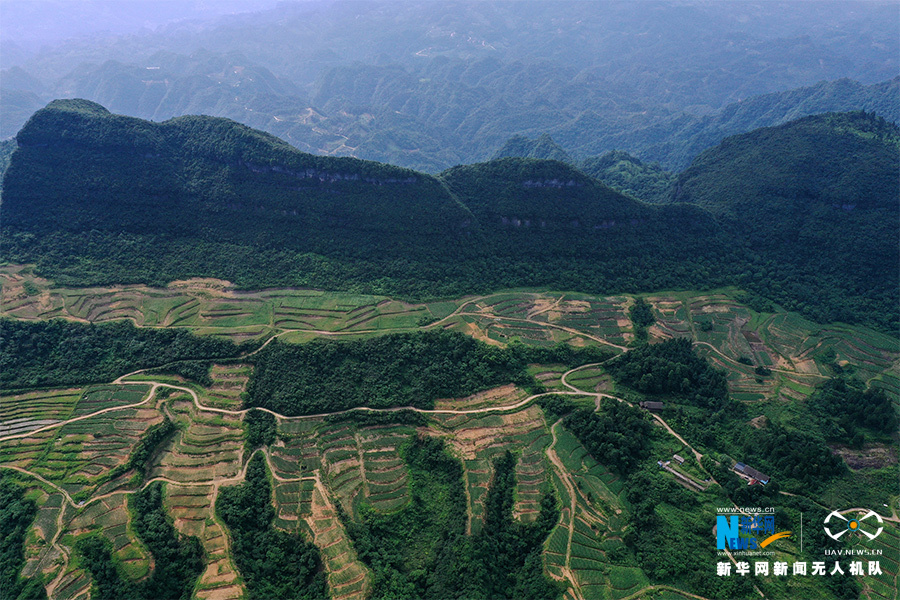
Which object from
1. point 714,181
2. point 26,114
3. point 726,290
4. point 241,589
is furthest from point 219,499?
point 26,114

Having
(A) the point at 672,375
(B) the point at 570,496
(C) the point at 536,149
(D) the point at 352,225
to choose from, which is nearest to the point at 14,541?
(B) the point at 570,496

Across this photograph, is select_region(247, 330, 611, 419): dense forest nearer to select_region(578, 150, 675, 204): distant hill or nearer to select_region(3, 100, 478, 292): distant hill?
select_region(3, 100, 478, 292): distant hill

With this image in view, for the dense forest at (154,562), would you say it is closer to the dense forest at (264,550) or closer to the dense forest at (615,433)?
the dense forest at (264,550)

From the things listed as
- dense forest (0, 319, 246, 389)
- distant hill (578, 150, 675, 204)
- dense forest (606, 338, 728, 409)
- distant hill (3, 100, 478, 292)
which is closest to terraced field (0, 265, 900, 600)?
dense forest (0, 319, 246, 389)

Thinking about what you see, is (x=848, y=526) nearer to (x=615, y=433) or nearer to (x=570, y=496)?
(x=615, y=433)

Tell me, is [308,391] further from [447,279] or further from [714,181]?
[714,181]
